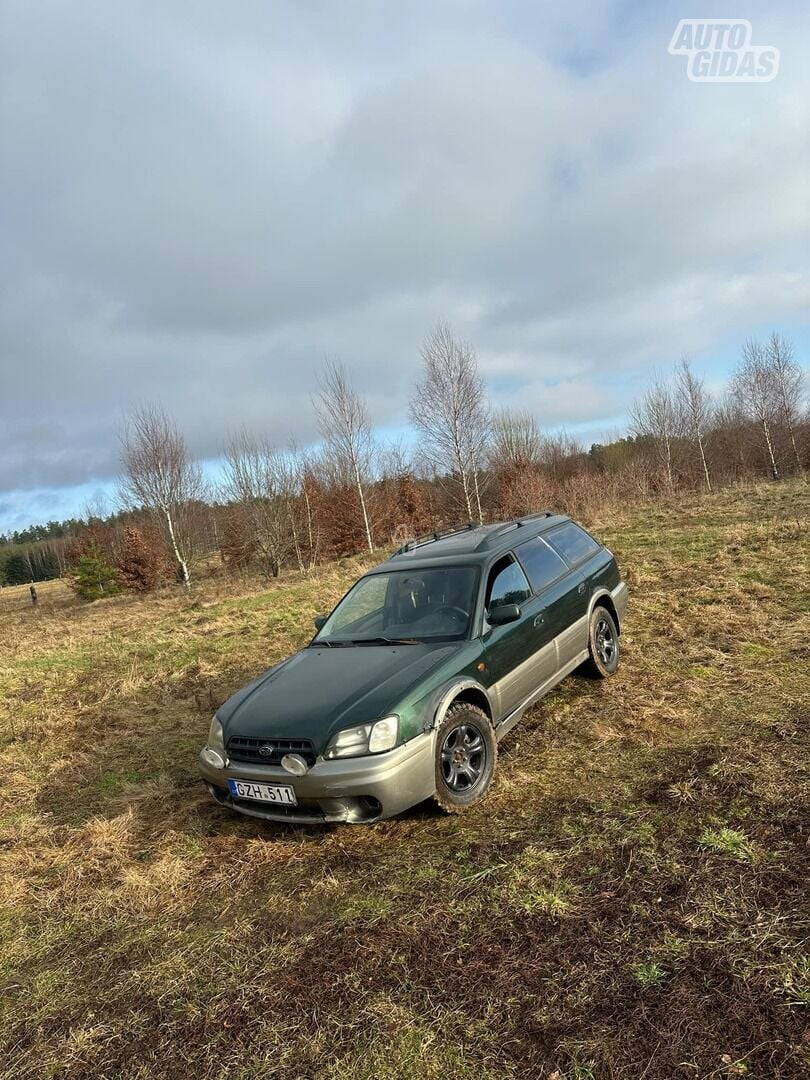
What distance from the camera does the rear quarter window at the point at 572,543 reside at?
5863mm

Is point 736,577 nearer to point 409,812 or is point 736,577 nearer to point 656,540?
point 656,540

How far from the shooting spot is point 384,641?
453cm

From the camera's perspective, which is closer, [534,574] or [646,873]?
[646,873]

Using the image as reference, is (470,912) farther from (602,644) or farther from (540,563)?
(602,644)

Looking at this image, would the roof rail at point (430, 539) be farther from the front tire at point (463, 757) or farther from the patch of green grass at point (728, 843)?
the patch of green grass at point (728, 843)

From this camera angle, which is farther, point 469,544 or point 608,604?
point 608,604

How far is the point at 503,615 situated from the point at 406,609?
0.89 metres

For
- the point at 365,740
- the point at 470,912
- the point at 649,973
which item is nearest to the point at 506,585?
the point at 365,740

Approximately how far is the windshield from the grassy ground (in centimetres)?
116

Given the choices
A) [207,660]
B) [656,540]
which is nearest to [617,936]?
Result: [207,660]

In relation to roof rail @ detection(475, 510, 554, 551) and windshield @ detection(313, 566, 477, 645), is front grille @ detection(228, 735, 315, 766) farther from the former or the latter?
roof rail @ detection(475, 510, 554, 551)

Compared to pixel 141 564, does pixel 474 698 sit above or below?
below

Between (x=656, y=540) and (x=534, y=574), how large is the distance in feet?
34.6

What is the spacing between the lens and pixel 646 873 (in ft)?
9.47
